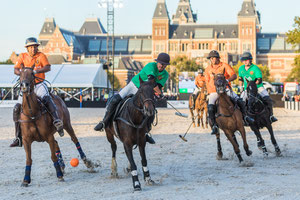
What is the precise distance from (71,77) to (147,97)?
41.4m

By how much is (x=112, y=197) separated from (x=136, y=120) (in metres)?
1.49

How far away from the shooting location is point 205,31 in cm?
16788

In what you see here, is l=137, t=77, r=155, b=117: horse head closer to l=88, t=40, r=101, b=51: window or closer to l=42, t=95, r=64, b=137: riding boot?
l=42, t=95, r=64, b=137: riding boot

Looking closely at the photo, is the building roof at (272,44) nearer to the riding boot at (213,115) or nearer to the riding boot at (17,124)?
the riding boot at (213,115)

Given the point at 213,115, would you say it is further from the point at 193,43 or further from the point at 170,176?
the point at 193,43

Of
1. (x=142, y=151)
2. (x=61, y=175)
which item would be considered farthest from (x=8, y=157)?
(x=142, y=151)

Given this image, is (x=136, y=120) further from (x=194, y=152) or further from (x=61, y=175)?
(x=194, y=152)

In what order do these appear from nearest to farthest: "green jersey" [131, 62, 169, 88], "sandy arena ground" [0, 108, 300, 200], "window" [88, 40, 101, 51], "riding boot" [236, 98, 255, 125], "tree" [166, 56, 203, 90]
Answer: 1. "sandy arena ground" [0, 108, 300, 200]
2. "green jersey" [131, 62, 169, 88]
3. "riding boot" [236, 98, 255, 125]
4. "tree" [166, 56, 203, 90]
5. "window" [88, 40, 101, 51]

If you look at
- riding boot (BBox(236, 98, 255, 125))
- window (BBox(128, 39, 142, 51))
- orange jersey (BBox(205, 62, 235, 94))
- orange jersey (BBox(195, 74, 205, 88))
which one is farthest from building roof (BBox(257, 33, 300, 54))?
orange jersey (BBox(205, 62, 235, 94))

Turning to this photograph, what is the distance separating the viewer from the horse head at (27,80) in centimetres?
877

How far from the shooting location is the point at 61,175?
9273 mm

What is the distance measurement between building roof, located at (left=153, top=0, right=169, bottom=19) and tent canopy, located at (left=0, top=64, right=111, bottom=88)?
115 m

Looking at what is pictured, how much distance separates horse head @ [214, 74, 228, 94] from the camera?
10.8 m

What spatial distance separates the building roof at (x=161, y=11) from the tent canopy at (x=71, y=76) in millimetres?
114548
